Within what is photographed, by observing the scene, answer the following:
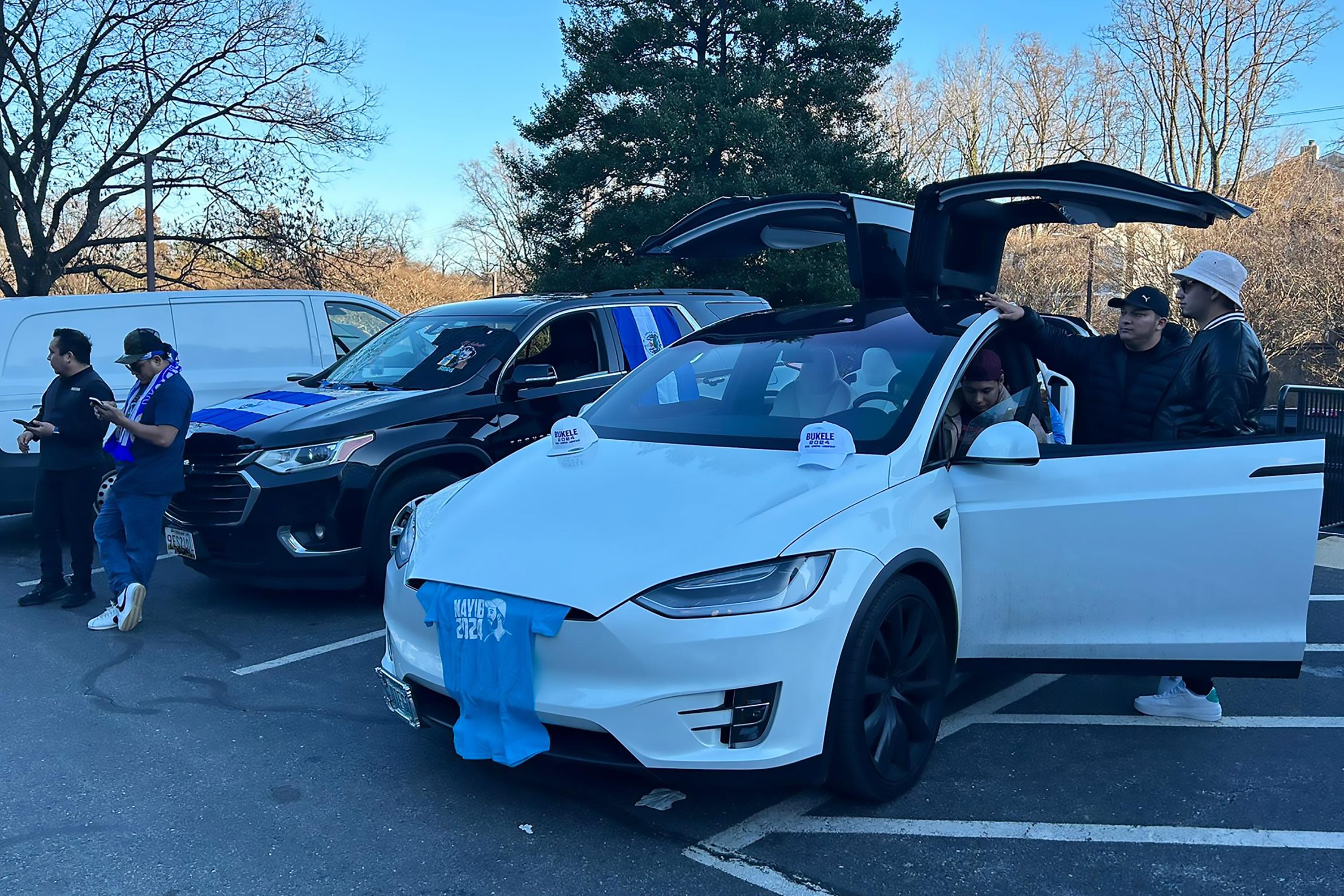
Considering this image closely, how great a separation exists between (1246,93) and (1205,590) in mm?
39446

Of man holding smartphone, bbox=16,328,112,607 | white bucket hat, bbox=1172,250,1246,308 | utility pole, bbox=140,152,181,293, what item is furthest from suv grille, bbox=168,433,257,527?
utility pole, bbox=140,152,181,293

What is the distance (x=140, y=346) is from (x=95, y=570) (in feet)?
9.16

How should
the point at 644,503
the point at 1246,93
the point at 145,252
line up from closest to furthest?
the point at 644,503 → the point at 145,252 → the point at 1246,93

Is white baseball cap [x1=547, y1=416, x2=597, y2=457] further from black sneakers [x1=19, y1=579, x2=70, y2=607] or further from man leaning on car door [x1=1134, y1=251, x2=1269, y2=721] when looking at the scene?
black sneakers [x1=19, y1=579, x2=70, y2=607]

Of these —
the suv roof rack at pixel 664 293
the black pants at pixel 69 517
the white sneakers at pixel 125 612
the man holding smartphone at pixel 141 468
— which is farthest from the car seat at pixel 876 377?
the black pants at pixel 69 517

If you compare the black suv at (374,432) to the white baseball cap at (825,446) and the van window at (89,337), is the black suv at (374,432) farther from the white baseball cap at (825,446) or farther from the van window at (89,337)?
the white baseball cap at (825,446)

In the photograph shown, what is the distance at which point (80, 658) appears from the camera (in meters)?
5.57

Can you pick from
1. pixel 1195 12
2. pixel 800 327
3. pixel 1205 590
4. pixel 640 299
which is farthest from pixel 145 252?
pixel 1195 12

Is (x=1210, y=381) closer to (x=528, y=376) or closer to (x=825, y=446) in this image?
(x=825, y=446)

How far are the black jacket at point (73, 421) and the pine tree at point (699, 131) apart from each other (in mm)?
19223

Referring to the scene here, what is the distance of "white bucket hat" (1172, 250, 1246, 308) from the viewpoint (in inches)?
177

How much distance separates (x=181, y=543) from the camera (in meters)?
6.25

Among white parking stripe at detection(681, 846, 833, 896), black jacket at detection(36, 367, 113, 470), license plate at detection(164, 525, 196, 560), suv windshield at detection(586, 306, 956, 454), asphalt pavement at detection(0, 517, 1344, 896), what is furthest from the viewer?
black jacket at detection(36, 367, 113, 470)

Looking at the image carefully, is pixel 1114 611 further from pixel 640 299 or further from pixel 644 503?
pixel 640 299
